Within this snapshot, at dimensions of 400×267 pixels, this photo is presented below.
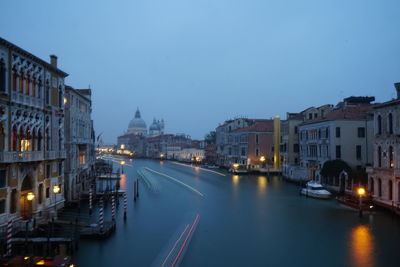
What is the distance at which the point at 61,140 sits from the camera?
1010 inches

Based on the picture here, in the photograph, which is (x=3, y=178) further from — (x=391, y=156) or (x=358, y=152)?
(x=358, y=152)

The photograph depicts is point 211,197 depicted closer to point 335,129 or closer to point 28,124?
point 335,129

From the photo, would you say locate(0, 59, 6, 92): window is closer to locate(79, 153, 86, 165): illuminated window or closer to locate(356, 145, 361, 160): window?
locate(79, 153, 86, 165): illuminated window

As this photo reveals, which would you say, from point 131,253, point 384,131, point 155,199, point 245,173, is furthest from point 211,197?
point 245,173

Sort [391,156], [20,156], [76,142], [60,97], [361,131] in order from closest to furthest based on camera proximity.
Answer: [20,156] < [60,97] < [391,156] < [76,142] < [361,131]

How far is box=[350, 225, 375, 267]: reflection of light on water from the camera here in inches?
631

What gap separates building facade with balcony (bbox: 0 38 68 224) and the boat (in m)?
20.6

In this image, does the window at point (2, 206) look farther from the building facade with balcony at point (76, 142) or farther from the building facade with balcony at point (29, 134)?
the building facade with balcony at point (76, 142)

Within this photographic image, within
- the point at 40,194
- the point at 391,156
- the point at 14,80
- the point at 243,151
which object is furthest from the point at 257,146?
the point at 14,80

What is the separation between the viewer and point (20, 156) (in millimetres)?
19203

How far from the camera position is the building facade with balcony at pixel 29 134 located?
18297 mm

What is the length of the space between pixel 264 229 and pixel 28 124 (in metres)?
14.3

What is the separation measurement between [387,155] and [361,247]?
10996 millimetres

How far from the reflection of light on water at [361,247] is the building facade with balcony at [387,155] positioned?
5.50 m
